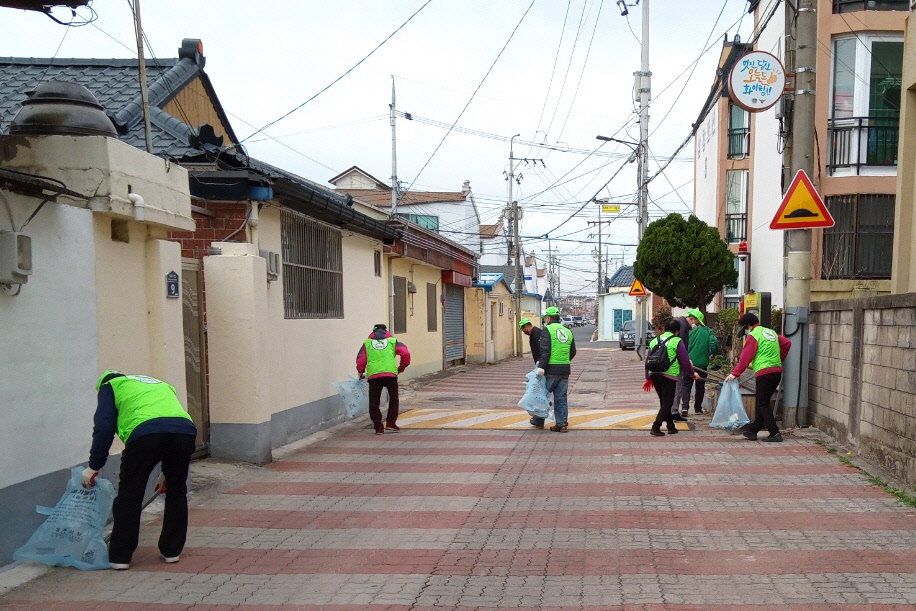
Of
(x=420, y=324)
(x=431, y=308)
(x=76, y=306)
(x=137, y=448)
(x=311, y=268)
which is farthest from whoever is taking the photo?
(x=431, y=308)

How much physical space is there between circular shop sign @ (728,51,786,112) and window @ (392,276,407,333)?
31.8ft

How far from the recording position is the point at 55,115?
6.18 m

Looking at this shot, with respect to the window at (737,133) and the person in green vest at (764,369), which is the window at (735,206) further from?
the person in green vest at (764,369)

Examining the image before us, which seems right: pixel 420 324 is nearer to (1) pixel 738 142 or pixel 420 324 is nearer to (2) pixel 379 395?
(2) pixel 379 395

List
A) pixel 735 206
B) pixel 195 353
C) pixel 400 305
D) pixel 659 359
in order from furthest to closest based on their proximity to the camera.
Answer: pixel 735 206 < pixel 400 305 < pixel 659 359 < pixel 195 353

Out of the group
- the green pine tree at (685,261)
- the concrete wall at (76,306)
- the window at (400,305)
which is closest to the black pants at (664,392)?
the concrete wall at (76,306)

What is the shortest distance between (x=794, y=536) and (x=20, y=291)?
5797mm

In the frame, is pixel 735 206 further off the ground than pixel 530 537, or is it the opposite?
pixel 735 206

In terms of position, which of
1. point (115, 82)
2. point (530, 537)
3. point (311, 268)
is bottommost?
point (530, 537)

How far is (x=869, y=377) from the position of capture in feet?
26.3

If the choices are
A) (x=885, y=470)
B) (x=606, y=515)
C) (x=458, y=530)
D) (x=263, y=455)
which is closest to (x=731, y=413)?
(x=885, y=470)

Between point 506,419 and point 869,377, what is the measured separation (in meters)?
5.67

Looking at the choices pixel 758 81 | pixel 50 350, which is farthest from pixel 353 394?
pixel 758 81

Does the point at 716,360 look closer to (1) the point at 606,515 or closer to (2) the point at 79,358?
(1) the point at 606,515
